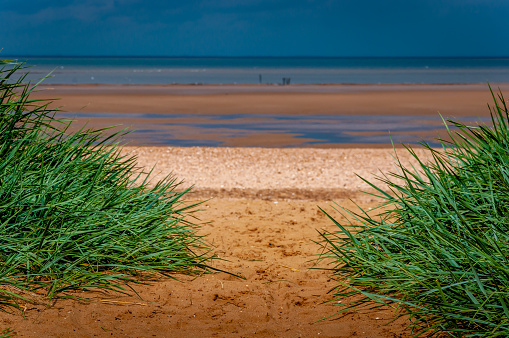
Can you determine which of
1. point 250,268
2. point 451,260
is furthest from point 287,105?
point 451,260

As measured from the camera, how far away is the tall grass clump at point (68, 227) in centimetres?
388

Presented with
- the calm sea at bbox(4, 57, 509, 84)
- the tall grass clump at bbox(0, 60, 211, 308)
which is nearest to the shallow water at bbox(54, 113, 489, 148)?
the calm sea at bbox(4, 57, 509, 84)

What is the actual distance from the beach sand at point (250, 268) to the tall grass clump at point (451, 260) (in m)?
0.20

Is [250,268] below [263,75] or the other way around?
below

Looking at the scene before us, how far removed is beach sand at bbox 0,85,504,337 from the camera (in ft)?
11.8

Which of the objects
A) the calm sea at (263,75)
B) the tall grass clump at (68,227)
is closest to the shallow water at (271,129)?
the calm sea at (263,75)

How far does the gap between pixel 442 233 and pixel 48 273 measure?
2681 millimetres

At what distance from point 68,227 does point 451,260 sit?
2.61 meters

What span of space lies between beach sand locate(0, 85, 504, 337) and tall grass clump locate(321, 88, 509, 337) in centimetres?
20

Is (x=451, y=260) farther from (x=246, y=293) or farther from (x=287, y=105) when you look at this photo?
(x=287, y=105)

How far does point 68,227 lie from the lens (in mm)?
4055

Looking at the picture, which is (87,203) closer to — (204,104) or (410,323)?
(410,323)

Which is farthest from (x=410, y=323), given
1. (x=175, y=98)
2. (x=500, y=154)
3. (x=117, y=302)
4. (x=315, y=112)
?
(x=175, y=98)

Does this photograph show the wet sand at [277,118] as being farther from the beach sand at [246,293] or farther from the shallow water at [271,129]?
the beach sand at [246,293]
